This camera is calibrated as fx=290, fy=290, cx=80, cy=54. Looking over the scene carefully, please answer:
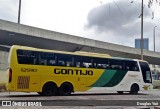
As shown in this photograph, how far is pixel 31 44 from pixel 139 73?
16.7 metres

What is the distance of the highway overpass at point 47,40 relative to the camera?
31.3 metres

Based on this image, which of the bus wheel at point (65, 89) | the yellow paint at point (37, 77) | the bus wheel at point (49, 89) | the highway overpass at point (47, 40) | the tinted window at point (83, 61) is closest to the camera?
the yellow paint at point (37, 77)

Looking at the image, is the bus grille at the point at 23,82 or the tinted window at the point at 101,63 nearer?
the bus grille at the point at 23,82

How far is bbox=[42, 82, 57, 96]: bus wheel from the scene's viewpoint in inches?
727

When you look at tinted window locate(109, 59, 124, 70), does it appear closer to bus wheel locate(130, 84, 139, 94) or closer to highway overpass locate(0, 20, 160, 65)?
bus wheel locate(130, 84, 139, 94)

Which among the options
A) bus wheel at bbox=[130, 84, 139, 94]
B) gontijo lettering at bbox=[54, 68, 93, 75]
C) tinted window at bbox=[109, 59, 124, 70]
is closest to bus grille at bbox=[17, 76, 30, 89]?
gontijo lettering at bbox=[54, 68, 93, 75]

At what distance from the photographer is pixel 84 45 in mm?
41250

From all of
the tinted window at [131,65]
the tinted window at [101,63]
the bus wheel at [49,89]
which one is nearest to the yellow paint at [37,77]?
the bus wheel at [49,89]

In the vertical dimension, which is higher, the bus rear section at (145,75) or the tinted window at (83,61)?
the tinted window at (83,61)

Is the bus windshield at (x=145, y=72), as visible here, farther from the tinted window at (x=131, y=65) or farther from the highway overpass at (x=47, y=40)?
the highway overpass at (x=47, y=40)

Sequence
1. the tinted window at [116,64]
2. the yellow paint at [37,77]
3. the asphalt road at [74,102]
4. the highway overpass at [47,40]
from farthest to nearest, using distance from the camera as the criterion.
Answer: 1. the highway overpass at [47,40]
2. the tinted window at [116,64]
3. the yellow paint at [37,77]
4. the asphalt road at [74,102]

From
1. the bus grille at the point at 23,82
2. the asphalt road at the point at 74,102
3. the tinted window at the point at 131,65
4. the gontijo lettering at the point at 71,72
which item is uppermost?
the tinted window at the point at 131,65

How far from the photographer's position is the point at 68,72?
19.6 meters

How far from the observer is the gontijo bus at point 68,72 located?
17.6 metres
